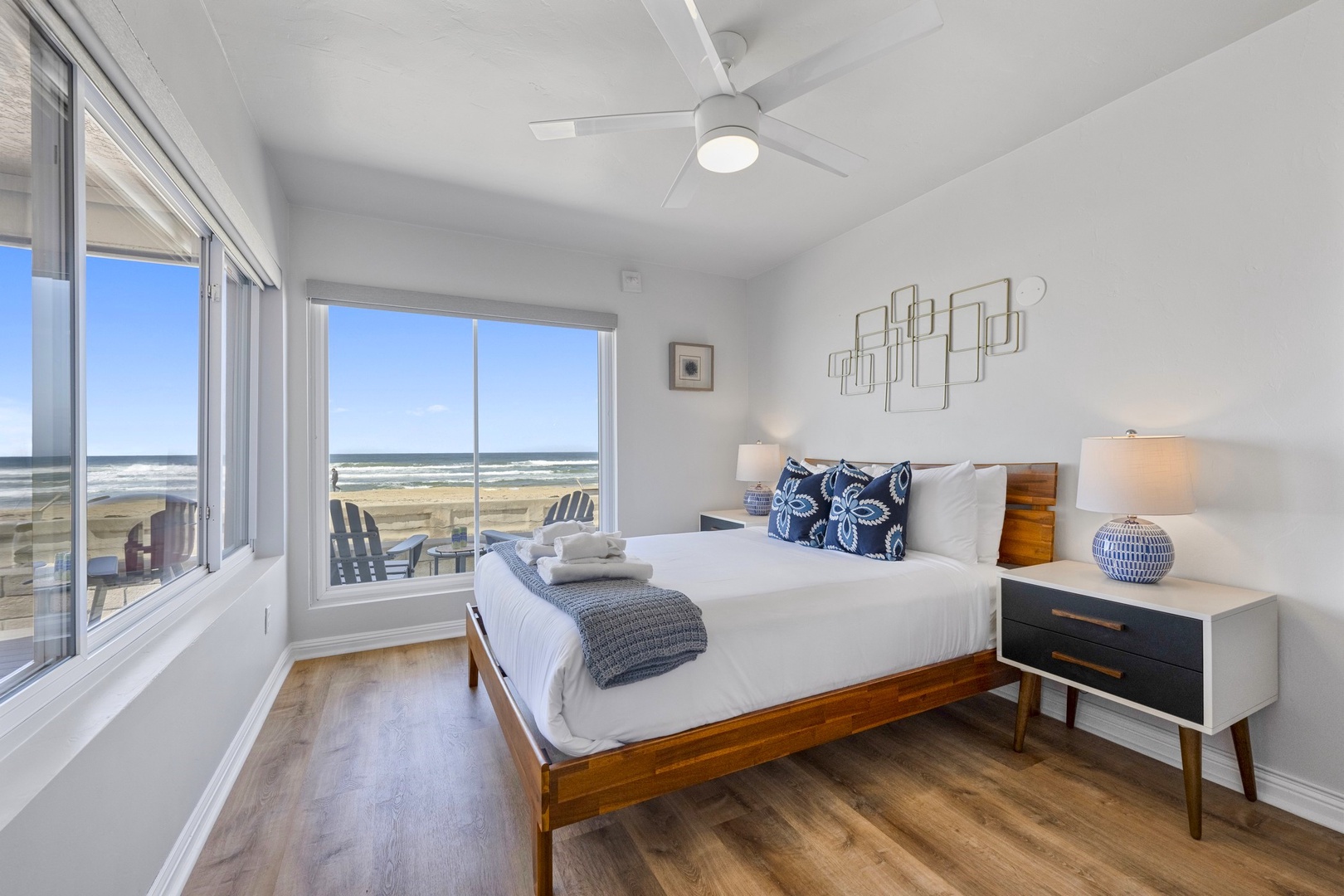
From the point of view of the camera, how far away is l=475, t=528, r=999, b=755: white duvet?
5.21ft

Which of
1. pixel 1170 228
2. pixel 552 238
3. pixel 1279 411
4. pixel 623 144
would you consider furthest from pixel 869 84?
Result: pixel 552 238

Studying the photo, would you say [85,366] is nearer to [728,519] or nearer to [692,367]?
[728,519]

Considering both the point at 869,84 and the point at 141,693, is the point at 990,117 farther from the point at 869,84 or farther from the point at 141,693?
the point at 141,693

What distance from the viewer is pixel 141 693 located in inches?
53.4

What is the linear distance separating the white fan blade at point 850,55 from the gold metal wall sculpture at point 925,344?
158 cm

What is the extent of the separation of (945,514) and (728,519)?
1711mm

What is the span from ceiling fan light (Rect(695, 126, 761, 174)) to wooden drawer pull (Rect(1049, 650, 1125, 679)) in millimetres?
2066

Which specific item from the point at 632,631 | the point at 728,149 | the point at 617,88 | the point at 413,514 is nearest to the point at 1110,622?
the point at 632,631

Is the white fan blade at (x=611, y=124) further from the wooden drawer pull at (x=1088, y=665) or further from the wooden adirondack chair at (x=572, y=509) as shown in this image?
the wooden adirondack chair at (x=572, y=509)

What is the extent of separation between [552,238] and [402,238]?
91 centimetres

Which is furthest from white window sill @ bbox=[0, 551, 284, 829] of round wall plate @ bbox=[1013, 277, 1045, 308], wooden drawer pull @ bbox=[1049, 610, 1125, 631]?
round wall plate @ bbox=[1013, 277, 1045, 308]

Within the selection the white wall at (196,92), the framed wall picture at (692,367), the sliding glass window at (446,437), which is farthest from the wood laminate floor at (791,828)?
the framed wall picture at (692,367)

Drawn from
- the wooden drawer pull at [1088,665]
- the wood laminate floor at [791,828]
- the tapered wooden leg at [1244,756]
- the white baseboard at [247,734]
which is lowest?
the wood laminate floor at [791,828]

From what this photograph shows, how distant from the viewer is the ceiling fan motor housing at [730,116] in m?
1.85
